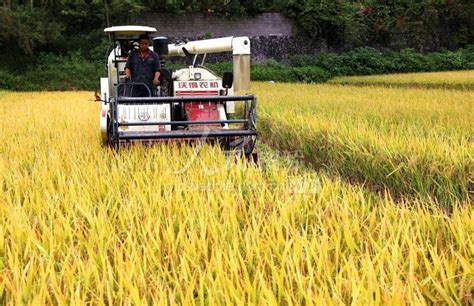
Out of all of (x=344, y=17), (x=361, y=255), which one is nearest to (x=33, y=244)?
(x=361, y=255)

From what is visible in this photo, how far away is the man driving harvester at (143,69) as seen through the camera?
20.8 feet

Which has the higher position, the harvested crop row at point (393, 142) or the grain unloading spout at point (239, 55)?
the grain unloading spout at point (239, 55)

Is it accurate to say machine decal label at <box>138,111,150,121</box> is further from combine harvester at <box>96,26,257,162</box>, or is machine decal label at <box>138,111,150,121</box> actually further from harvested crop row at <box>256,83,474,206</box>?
harvested crop row at <box>256,83,474,206</box>

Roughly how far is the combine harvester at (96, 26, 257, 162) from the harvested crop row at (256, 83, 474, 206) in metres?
1.05

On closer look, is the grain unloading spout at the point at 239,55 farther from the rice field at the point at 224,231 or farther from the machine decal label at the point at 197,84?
the rice field at the point at 224,231

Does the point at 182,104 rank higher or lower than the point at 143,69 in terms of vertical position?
lower

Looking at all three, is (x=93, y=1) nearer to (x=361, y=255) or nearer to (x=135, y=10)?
(x=135, y=10)

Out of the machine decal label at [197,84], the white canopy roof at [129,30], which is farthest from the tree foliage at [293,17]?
the machine decal label at [197,84]

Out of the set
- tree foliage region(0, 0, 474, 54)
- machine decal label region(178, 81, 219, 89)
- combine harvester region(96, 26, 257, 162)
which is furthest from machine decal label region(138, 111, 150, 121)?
tree foliage region(0, 0, 474, 54)

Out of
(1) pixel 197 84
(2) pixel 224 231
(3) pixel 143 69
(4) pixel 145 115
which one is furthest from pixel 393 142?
(2) pixel 224 231

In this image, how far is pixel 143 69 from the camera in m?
6.38

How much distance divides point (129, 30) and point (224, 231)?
4652 mm

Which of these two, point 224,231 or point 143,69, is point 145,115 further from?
point 224,231

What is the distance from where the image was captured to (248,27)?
25406mm
